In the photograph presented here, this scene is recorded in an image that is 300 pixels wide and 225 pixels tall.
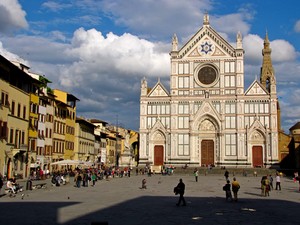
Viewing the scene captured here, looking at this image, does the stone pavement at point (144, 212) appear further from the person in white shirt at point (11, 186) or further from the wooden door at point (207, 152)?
the wooden door at point (207, 152)

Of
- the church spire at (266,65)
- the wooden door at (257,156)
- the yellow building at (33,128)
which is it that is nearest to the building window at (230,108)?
the wooden door at (257,156)

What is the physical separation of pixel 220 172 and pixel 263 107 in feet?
45.7

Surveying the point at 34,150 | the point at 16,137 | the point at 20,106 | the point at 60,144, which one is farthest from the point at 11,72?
the point at 60,144

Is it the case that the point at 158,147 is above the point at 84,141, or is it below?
below

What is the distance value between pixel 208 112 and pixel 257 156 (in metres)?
10.8

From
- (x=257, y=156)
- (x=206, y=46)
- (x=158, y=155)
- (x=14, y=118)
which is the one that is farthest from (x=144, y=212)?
(x=206, y=46)

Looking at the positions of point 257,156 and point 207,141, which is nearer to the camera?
point 257,156

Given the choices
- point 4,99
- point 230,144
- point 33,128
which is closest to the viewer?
point 4,99

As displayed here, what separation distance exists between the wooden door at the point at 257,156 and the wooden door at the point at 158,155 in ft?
50.0

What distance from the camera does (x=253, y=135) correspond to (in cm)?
6512

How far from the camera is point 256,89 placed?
65812 mm

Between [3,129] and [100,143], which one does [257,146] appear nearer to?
[100,143]

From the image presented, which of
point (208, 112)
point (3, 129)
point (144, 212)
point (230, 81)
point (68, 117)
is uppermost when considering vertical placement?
point (230, 81)

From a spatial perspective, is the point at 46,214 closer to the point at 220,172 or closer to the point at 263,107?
the point at 220,172
